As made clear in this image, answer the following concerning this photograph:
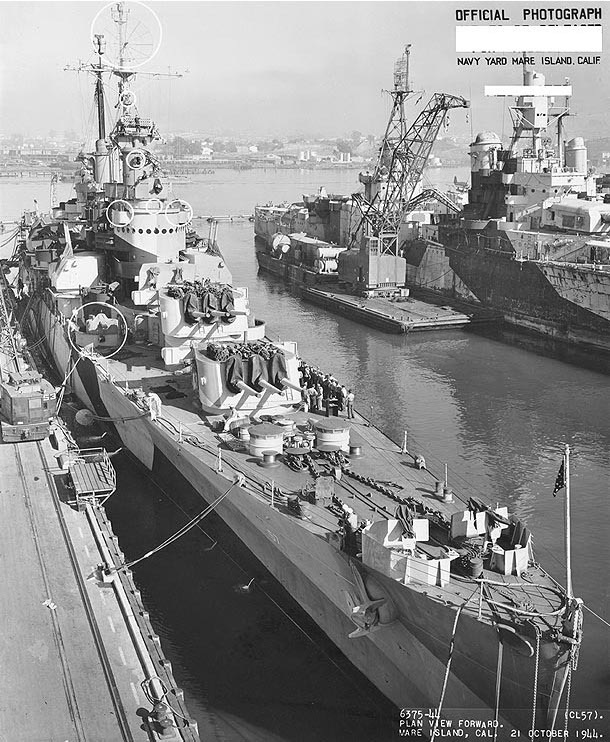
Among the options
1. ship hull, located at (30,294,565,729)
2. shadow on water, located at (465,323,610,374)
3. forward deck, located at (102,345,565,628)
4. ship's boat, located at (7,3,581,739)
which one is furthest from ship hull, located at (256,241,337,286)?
ship hull, located at (30,294,565,729)

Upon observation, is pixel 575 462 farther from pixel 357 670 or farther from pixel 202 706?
pixel 202 706

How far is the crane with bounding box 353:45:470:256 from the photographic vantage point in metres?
45.8

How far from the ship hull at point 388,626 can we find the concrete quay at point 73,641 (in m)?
2.25

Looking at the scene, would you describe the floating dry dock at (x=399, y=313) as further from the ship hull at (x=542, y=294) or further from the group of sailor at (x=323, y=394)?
the group of sailor at (x=323, y=394)

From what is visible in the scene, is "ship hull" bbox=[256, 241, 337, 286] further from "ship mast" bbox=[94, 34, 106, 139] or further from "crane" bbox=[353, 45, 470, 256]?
"ship mast" bbox=[94, 34, 106, 139]

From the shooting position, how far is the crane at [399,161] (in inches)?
1801

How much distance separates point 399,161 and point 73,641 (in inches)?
1594

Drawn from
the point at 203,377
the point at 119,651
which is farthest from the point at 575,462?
the point at 119,651

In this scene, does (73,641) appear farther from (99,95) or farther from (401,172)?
(401,172)

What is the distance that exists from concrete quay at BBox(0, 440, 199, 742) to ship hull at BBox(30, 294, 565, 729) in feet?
7.40

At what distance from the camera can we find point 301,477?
15742mm

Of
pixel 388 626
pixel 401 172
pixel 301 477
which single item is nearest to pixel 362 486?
pixel 301 477

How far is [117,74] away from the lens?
1155 inches

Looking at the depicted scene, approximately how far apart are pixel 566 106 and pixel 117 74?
30956 millimetres
